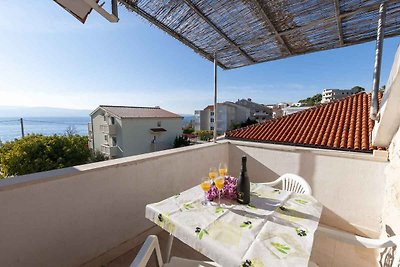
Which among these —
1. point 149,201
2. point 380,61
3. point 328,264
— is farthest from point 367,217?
point 149,201

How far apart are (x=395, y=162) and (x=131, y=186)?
244 cm

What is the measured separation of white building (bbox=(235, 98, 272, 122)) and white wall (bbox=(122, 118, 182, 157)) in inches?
651

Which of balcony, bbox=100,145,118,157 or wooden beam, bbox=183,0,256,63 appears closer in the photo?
wooden beam, bbox=183,0,256,63

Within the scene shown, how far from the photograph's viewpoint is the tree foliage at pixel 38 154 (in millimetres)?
8367

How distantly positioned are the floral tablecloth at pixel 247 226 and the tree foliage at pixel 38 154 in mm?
10473

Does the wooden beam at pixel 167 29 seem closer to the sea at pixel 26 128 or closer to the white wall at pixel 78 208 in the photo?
the white wall at pixel 78 208

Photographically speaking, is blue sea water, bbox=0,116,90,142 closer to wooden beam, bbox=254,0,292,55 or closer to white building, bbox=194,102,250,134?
wooden beam, bbox=254,0,292,55

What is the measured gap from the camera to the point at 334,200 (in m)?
2.36

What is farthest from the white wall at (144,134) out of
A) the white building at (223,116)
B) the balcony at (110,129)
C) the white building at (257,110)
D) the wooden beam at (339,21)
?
the white building at (257,110)

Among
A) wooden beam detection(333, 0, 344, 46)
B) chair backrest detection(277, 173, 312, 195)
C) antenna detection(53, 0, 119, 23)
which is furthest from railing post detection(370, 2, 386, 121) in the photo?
antenna detection(53, 0, 119, 23)

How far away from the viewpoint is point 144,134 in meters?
17.4

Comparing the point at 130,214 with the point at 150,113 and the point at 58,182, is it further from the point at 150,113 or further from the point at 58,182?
the point at 150,113

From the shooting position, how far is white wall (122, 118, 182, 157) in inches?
648

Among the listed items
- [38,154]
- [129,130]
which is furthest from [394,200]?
[129,130]
